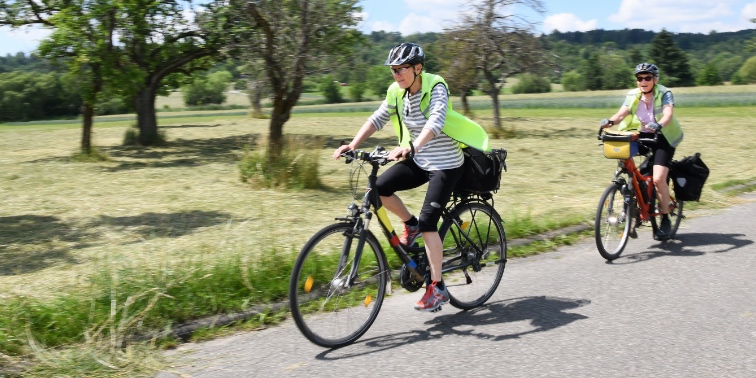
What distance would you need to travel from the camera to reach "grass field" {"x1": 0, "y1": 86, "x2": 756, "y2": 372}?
738cm

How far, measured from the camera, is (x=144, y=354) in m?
4.60

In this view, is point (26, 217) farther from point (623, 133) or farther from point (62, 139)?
point (62, 139)

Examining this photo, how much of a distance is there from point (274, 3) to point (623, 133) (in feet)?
29.8

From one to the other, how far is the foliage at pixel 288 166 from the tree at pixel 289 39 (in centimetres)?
20

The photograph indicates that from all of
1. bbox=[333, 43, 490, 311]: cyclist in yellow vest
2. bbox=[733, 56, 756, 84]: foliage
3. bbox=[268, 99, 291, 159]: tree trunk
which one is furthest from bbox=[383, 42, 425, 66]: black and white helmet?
bbox=[733, 56, 756, 84]: foliage

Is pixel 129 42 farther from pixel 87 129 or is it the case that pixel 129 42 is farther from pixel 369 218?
pixel 369 218

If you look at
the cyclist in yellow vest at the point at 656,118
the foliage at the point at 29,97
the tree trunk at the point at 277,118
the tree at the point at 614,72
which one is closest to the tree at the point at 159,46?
the tree trunk at the point at 277,118

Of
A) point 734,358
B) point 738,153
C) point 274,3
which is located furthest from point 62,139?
point 734,358

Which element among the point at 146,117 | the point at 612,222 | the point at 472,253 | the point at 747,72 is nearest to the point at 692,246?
the point at 612,222

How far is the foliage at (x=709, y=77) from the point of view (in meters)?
84.1

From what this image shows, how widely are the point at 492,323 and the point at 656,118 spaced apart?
370 centimetres

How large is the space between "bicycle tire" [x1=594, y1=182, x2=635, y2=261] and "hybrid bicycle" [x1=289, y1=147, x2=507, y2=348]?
76.2 inches

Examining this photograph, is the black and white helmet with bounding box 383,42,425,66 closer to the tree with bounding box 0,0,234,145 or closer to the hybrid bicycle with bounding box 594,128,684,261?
the hybrid bicycle with bounding box 594,128,684,261

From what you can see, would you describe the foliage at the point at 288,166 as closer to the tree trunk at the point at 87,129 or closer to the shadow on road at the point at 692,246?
the shadow on road at the point at 692,246
